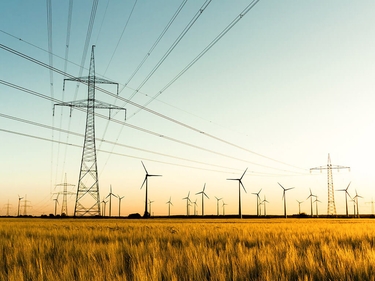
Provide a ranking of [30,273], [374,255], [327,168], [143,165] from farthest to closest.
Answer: [327,168] < [143,165] < [374,255] < [30,273]

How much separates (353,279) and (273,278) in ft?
3.97

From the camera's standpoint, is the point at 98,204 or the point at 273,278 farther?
the point at 98,204

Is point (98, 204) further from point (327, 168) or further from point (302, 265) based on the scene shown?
point (327, 168)

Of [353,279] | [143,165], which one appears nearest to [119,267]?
[353,279]

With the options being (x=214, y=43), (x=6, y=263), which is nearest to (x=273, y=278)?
(x=6, y=263)

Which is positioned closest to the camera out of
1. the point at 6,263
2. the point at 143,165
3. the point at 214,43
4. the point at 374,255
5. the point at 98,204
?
the point at 374,255

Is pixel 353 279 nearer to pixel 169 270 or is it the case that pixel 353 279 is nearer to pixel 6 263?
pixel 169 270

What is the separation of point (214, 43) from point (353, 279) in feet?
60.1

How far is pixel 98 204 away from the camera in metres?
52.6

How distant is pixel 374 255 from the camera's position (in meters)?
7.84

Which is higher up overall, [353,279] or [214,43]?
[214,43]

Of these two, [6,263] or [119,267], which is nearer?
[119,267]

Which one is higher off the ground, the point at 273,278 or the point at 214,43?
the point at 214,43

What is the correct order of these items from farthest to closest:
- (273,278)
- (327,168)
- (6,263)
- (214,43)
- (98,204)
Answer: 1. (327,168)
2. (98,204)
3. (214,43)
4. (6,263)
5. (273,278)
